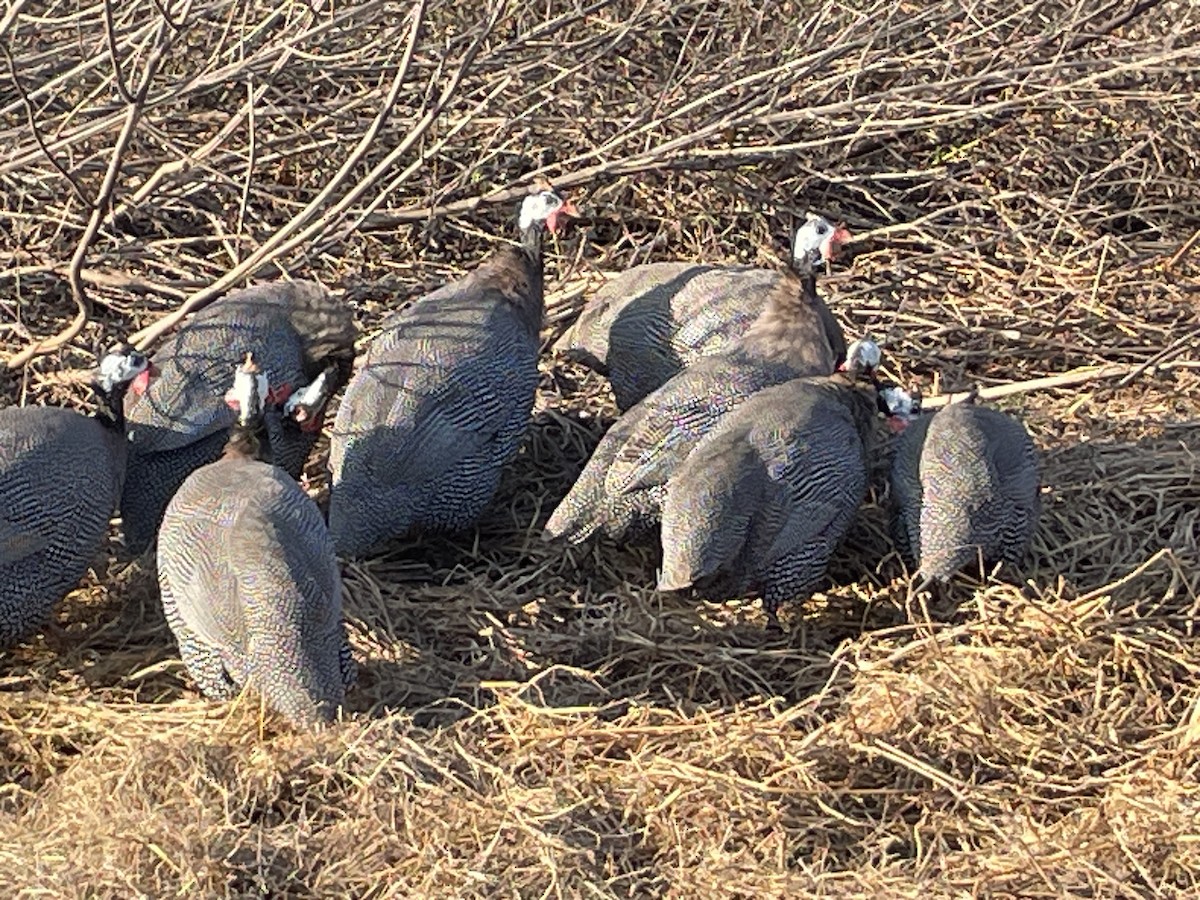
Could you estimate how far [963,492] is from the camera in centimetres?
449

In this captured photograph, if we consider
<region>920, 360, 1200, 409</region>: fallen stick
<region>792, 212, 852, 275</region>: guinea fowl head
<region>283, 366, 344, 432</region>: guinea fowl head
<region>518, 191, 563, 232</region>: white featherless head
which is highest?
<region>518, 191, 563, 232</region>: white featherless head

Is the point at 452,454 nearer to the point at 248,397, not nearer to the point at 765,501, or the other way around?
the point at 248,397

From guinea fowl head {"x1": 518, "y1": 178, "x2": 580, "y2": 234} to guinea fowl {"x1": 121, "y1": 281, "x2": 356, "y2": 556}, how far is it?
1.79 ft

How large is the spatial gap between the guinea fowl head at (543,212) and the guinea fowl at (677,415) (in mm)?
628

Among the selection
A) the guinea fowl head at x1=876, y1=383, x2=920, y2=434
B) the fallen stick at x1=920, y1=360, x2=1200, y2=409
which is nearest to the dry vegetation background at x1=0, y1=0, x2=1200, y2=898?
the fallen stick at x1=920, y1=360, x2=1200, y2=409

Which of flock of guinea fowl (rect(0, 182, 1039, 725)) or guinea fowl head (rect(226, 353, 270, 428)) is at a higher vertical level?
guinea fowl head (rect(226, 353, 270, 428))

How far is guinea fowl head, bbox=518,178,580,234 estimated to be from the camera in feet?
17.9

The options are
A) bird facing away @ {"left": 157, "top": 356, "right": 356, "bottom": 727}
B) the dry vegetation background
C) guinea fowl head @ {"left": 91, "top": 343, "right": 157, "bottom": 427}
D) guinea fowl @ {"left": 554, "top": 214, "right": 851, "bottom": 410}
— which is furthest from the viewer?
guinea fowl @ {"left": 554, "top": 214, "right": 851, "bottom": 410}

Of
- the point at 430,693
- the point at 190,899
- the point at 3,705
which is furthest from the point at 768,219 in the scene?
the point at 190,899

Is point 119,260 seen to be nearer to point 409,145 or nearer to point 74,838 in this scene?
point 409,145

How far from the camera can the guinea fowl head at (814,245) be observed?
530cm

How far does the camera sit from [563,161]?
5.98 meters

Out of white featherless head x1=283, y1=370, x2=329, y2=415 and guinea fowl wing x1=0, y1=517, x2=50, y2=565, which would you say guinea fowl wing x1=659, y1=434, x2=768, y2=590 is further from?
guinea fowl wing x1=0, y1=517, x2=50, y2=565

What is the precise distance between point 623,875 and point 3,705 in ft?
4.73
